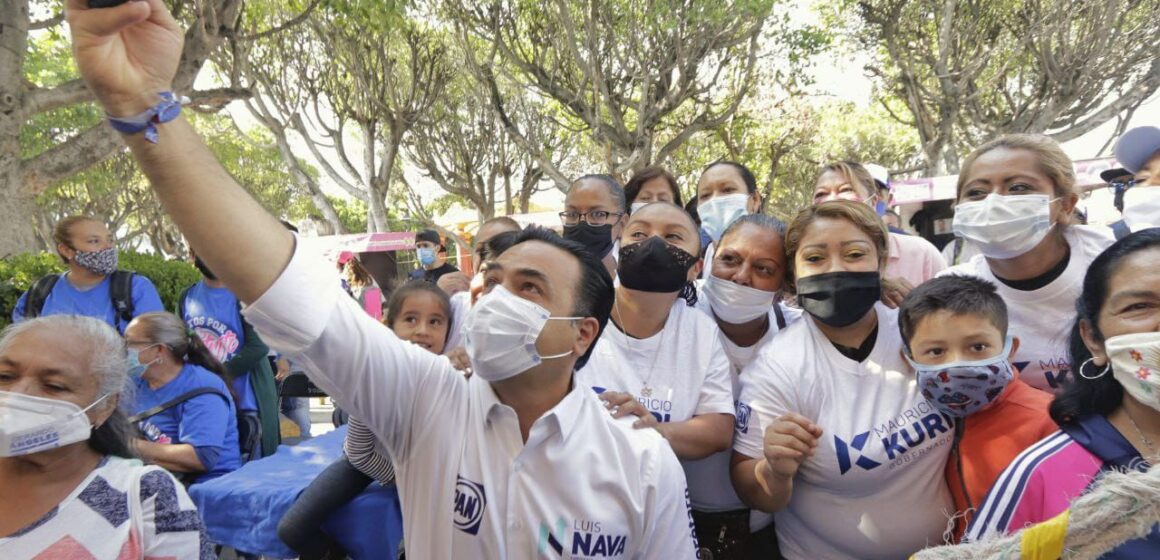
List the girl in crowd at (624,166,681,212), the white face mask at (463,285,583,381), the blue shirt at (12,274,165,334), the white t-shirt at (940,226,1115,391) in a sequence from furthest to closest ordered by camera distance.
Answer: the blue shirt at (12,274,165,334) → the girl in crowd at (624,166,681,212) → the white t-shirt at (940,226,1115,391) → the white face mask at (463,285,583,381)

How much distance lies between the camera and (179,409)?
310 cm

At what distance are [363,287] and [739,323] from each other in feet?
17.5

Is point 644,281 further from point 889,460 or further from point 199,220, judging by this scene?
point 199,220

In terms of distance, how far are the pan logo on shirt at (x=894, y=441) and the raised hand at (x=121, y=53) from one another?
1789 millimetres

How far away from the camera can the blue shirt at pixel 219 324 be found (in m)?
4.04

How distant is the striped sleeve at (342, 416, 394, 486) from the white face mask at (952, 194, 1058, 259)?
215 centimetres

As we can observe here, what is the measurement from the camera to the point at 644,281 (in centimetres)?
240

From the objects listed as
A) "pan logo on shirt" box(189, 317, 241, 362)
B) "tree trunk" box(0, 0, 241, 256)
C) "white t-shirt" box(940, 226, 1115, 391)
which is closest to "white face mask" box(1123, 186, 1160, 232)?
"white t-shirt" box(940, 226, 1115, 391)

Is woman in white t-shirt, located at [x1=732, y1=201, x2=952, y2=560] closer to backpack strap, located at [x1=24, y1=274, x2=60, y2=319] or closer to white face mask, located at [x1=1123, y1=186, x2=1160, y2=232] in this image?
white face mask, located at [x1=1123, y1=186, x2=1160, y2=232]

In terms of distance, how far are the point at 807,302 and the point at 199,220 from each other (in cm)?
171

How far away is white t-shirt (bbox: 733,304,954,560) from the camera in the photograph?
1.84 meters

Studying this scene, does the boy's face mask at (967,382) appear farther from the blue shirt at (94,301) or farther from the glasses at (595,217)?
the blue shirt at (94,301)

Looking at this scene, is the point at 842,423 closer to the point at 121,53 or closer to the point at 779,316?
the point at 779,316

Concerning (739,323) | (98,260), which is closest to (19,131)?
(98,260)
